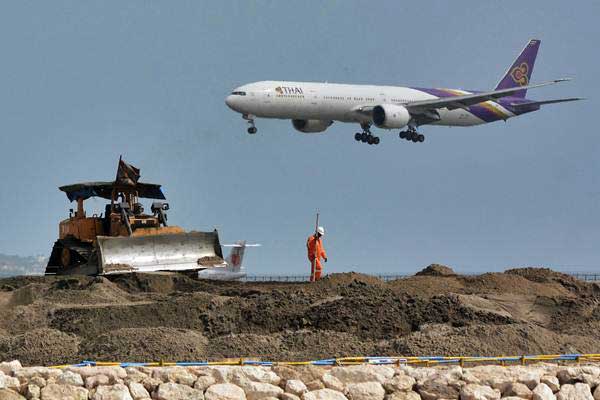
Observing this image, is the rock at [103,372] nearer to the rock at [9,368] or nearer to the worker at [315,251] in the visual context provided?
the rock at [9,368]

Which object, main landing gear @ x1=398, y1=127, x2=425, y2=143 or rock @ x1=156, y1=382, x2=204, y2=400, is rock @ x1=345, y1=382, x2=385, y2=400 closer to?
rock @ x1=156, y1=382, x2=204, y2=400

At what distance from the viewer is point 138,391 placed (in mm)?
13055

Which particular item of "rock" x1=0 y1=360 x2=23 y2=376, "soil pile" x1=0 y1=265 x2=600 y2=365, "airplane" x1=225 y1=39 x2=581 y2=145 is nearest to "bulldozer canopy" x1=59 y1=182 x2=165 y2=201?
"soil pile" x1=0 y1=265 x2=600 y2=365

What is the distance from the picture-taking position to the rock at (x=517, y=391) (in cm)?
1394

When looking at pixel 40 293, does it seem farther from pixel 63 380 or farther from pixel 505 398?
pixel 505 398

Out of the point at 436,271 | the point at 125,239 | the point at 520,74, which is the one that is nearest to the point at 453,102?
the point at 520,74

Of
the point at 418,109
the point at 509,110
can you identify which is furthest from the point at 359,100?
the point at 509,110

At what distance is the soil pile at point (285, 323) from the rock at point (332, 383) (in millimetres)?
3188

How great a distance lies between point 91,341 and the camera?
17.4 metres

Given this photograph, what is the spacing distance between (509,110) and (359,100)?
12536mm

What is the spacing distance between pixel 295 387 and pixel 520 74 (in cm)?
6277

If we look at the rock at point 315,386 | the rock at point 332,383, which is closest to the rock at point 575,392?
the rock at point 332,383

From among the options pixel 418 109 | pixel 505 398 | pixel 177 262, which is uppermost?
pixel 418 109

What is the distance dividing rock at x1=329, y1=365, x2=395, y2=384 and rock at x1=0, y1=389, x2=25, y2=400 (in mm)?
3719
